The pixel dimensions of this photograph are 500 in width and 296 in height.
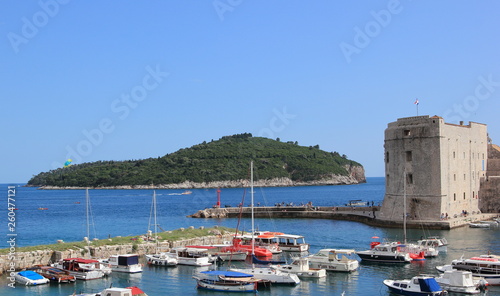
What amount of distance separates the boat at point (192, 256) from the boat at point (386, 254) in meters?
9.31

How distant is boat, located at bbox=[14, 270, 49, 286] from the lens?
2747 centimetres

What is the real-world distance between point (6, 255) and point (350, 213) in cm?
3642

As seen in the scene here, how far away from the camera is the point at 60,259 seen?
3158 cm

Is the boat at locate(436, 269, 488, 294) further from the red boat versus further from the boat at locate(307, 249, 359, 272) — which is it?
the red boat

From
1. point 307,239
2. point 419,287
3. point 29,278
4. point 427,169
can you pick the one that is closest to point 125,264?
point 29,278

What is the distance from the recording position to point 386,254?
3312cm

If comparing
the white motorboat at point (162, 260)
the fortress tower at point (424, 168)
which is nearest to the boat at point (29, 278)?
the white motorboat at point (162, 260)

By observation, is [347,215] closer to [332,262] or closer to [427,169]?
[427,169]

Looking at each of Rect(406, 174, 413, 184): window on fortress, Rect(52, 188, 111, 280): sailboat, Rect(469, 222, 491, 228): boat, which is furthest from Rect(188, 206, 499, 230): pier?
Rect(52, 188, 111, 280): sailboat

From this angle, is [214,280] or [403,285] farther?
[214,280]

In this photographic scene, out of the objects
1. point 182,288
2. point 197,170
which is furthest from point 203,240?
point 197,170

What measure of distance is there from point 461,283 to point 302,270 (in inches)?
313

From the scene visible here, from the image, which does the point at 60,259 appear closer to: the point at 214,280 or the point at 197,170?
the point at 214,280

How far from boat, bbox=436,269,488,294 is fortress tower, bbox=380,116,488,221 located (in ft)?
68.7
